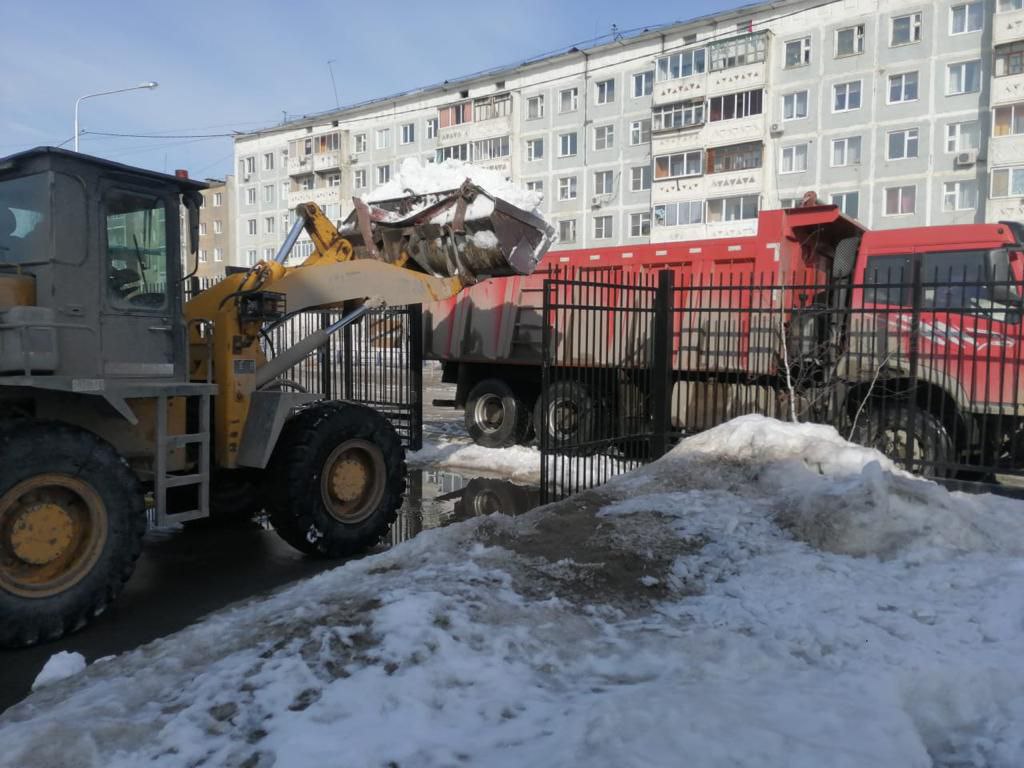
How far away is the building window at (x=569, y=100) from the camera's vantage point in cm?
4247

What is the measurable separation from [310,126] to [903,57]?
3913 centimetres

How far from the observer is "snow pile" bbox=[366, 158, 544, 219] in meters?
7.60

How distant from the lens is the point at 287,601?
14.6 ft

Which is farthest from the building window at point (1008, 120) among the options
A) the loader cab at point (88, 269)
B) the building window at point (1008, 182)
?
the loader cab at point (88, 269)

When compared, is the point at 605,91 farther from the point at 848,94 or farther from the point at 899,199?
the point at 899,199

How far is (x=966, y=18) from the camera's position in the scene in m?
31.2

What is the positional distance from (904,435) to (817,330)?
162cm

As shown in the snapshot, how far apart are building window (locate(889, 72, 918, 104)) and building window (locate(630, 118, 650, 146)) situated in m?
11.7

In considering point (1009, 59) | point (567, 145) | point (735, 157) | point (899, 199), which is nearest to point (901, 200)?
point (899, 199)

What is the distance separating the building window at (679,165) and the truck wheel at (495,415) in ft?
90.6

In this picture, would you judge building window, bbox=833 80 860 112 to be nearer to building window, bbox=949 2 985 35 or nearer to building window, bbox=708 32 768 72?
building window, bbox=708 32 768 72

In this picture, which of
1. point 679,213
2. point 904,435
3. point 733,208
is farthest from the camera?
point 679,213

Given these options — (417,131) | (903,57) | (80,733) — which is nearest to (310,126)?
(417,131)

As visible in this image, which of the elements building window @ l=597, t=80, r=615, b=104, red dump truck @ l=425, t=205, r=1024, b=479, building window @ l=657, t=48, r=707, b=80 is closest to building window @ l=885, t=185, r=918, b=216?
building window @ l=657, t=48, r=707, b=80
